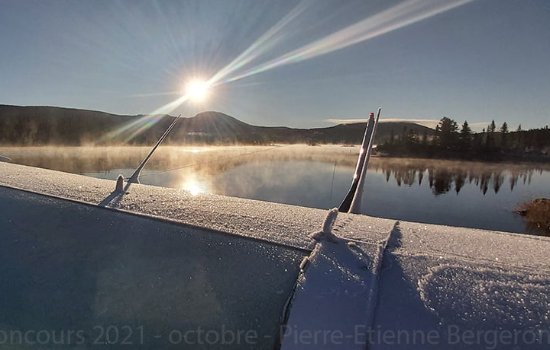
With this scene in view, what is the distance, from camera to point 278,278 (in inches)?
56.5

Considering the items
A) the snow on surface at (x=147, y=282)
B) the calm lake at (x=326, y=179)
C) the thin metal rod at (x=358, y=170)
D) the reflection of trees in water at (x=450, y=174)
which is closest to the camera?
the snow on surface at (x=147, y=282)

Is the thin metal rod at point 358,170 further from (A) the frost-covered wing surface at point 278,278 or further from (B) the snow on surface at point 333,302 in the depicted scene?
(B) the snow on surface at point 333,302

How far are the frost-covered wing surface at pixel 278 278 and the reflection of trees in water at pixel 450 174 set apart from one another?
32794mm

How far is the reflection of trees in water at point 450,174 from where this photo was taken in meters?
34.5

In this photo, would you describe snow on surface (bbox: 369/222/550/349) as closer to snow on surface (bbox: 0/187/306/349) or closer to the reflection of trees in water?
snow on surface (bbox: 0/187/306/349)

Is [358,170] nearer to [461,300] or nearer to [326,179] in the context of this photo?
[461,300]

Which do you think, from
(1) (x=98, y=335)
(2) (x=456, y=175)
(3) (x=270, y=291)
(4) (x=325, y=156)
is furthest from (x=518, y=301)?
(2) (x=456, y=175)

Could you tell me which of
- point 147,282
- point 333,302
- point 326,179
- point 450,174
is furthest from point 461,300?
point 450,174

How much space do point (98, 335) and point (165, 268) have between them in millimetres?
429

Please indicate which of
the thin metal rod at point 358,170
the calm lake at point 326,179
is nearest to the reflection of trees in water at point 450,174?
the calm lake at point 326,179

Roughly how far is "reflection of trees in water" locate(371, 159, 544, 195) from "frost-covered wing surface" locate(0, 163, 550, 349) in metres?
32.8

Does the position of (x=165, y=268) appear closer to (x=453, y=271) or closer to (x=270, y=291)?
(x=270, y=291)

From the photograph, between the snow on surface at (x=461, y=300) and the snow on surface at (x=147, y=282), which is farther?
the snow on surface at (x=147, y=282)

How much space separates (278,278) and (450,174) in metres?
47.3
